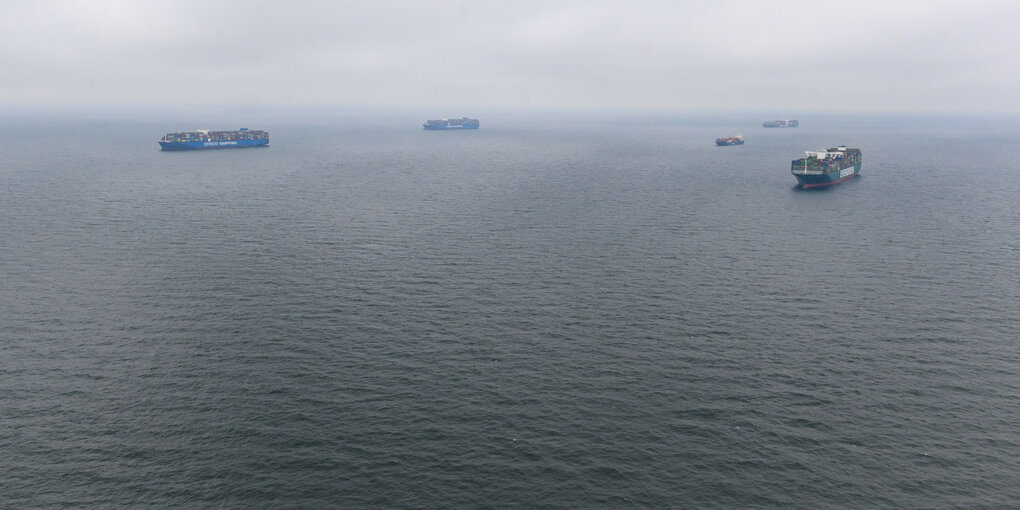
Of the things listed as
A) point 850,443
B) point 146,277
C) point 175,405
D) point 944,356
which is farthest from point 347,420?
point 944,356

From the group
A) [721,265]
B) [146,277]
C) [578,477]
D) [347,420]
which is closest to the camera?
[578,477]

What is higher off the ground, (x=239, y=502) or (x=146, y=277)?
(x=146, y=277)

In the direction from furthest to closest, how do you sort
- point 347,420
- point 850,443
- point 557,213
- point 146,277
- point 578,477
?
point 557,213, point 146,277, point 347,420, point 850,443, point 578,477

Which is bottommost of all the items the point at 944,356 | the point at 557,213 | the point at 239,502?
the point at 239,502

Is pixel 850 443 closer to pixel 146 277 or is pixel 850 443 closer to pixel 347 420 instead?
pixel 347 420

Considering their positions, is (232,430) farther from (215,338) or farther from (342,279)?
(342,279)

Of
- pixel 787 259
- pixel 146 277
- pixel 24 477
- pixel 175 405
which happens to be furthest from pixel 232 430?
pixel 787 259

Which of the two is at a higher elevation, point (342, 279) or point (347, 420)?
point (342, 279)

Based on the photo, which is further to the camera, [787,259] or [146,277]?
[787,259]

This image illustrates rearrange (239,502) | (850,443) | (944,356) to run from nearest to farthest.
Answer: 1. (239,502)
2. (850,443)
3. (944,356)
